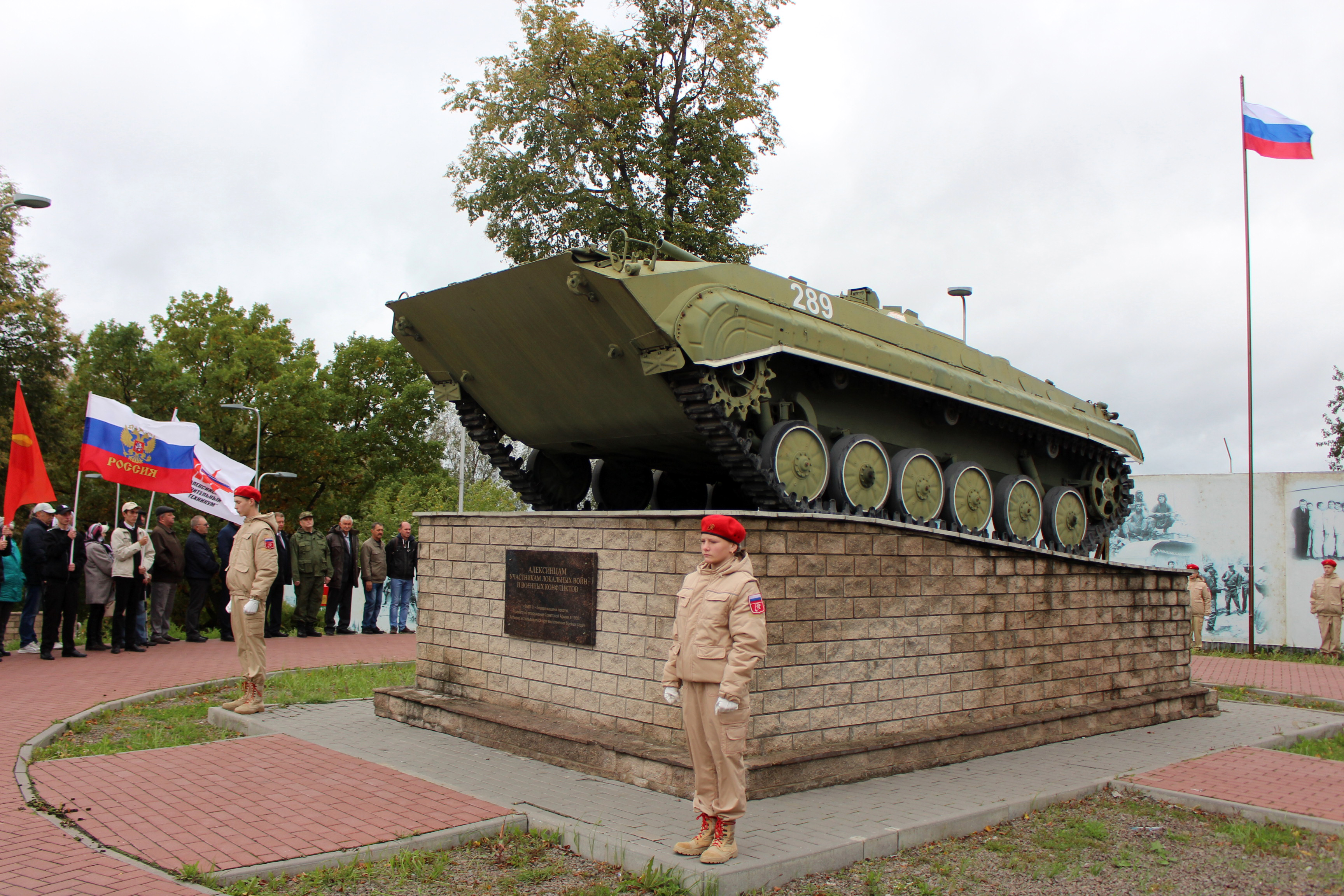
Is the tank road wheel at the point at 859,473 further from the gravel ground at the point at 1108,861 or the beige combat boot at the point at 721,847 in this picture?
the beige combat boot at the point at 721,847

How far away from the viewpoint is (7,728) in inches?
310

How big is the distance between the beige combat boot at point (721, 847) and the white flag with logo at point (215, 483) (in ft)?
36.9

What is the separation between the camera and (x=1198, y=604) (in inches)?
683

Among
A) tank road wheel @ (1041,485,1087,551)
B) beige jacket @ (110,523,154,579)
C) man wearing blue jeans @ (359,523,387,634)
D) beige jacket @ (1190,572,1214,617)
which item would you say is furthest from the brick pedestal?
beige jacket @ (1190,572,1214,617)

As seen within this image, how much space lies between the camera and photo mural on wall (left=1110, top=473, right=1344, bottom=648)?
1773 cm

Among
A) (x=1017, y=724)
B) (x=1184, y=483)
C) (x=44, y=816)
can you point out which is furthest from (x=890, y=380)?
(x=1184, y=483)

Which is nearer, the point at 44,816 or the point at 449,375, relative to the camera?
the point at 44,816

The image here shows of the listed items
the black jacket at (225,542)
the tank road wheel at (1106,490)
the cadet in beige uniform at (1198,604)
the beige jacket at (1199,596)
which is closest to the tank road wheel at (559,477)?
the black jacket at (225,542)

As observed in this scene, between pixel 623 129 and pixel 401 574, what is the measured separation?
35.2 feet

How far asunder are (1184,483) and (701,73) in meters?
13.2

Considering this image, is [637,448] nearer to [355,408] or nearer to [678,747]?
[678,747]

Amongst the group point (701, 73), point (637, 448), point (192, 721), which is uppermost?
point (701, 73)

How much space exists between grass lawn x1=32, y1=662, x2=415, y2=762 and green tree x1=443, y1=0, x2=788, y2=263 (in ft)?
41.0

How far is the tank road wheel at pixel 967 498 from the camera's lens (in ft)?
35.7
